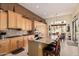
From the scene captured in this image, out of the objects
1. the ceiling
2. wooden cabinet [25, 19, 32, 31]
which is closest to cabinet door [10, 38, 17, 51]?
wooden cabinet [25, 19, 32, 31]

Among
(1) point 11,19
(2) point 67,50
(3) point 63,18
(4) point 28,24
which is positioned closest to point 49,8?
(3) point 63,18

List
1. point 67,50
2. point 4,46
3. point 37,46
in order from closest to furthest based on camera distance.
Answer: point 4,46
point 67,50
point 37,46

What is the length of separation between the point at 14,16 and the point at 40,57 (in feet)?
2.87

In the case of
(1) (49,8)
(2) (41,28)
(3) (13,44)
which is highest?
(1) (49,8)

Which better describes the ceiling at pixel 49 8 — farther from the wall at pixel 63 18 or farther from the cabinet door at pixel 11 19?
the cabinet door at pixel 11 19

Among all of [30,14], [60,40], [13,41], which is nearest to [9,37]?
[13,41]

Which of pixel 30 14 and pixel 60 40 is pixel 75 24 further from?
pixel 30 14

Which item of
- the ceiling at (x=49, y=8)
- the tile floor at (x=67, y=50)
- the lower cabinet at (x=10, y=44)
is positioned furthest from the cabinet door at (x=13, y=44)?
the ceiling at (x=49, y=8)

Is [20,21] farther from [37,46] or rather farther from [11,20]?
[37,46]

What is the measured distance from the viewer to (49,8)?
6.22ft

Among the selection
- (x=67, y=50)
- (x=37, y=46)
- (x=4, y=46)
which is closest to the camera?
(x=4, y=46)

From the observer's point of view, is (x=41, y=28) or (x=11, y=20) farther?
(x=41, y=28)

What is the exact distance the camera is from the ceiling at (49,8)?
1863mm

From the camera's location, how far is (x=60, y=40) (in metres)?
1.88
